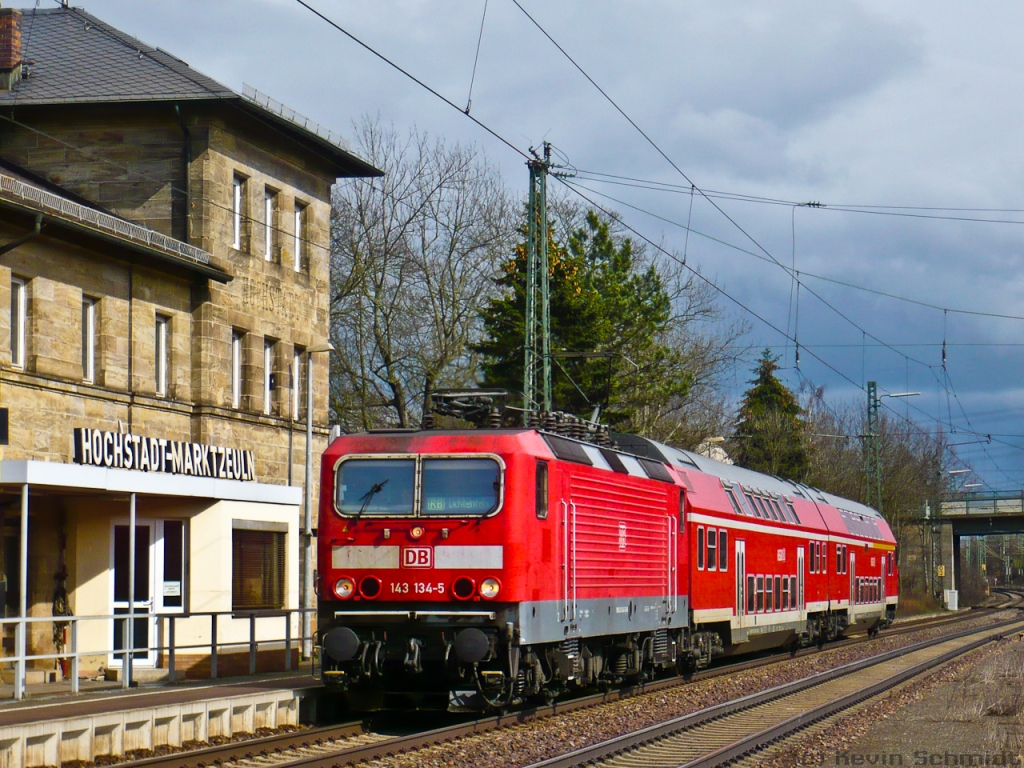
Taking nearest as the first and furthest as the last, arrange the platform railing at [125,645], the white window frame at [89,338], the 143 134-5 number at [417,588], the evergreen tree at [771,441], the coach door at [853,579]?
the 143 134-5 number at [417,588]
the platform railing at [125,645]
the white window frame at [89,338]
the coach door at [853,579]
the evergreen tree at [771,441]

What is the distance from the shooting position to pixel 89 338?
72.0 feet

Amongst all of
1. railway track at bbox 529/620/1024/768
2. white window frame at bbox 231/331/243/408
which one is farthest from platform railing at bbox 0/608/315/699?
railway track at bbox 529/620/1024/768

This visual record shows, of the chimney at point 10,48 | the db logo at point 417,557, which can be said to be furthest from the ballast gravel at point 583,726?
the chimney at point 10,48

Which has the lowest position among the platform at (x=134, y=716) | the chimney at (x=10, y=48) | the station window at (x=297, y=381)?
the platform at (x=134, y=716)

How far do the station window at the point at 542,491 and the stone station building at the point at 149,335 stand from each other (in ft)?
16.2

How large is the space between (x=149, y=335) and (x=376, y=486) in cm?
965

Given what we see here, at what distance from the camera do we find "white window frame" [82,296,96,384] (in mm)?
21781

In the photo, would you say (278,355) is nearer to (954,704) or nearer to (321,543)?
(321,543)

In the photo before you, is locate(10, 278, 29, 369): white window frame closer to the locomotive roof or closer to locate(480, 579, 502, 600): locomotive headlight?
the locomotive roof

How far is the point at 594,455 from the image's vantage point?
16594 mm

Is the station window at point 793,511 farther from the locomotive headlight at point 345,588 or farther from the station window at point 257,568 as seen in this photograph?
the locomotive headlight at point 345,588

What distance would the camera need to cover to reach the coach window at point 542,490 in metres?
14.7

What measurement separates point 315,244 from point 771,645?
476 inches

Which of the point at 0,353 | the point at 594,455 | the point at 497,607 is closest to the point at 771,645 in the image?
the point at 594,455
